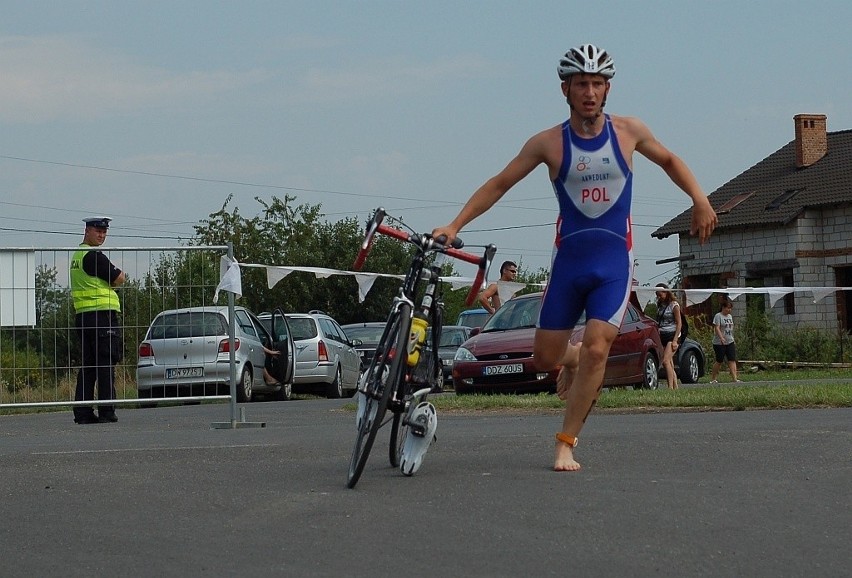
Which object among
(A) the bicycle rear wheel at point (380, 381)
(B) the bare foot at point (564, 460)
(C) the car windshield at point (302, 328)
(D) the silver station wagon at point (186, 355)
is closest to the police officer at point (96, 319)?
(D) the silver station wagon at point (186, 355)

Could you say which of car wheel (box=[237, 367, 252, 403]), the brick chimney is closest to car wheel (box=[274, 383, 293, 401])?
car wheel (box=[237, 367, 252, 403])

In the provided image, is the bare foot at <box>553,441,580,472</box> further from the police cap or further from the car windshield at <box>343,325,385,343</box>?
the car windshield at <box>343,325,385,343</box>

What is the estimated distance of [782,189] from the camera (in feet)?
174

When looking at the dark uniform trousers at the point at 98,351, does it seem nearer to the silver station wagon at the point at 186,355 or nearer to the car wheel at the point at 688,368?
the silver station wagon at the point at 186,355

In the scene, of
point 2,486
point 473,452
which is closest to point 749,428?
point 473,452

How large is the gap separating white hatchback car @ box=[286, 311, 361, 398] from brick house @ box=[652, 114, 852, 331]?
73.8 feet

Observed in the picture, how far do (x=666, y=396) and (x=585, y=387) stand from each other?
817 centimetres

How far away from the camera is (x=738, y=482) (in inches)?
292

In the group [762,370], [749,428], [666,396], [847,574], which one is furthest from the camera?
[762,370]

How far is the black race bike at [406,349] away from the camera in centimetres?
757

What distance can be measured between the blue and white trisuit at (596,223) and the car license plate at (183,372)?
730cm

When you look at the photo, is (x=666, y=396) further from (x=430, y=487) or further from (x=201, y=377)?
(x=430, y=487)

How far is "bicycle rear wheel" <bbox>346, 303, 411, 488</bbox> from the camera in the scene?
7492mm

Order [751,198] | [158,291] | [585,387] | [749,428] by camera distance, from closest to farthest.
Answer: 1. [585,387]
2. [749,428]
3. [158,291]
4. [751,198]
